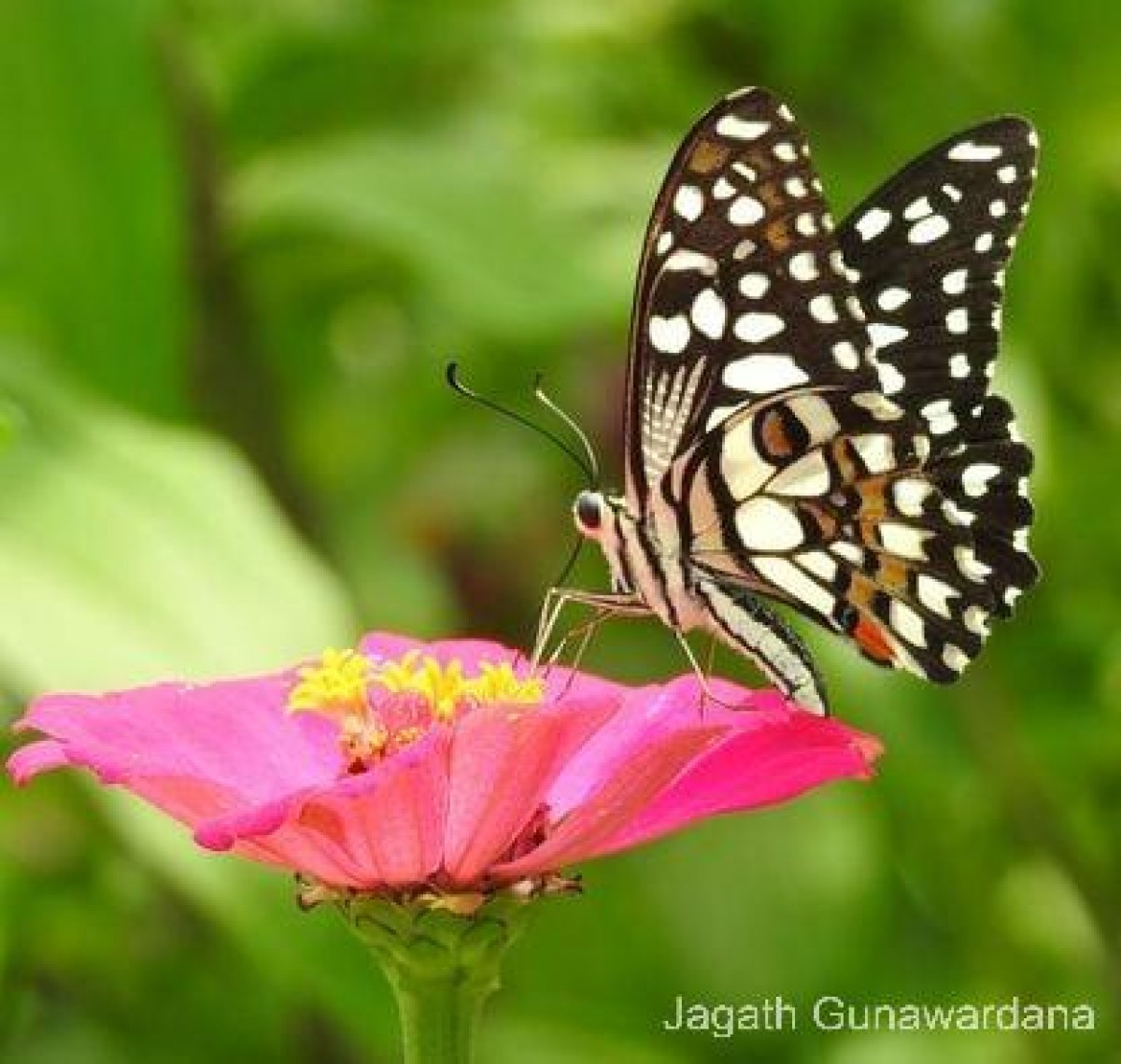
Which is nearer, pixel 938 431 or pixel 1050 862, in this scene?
pixel 938 431

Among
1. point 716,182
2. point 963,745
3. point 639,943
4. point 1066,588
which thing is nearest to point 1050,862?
point 963,745

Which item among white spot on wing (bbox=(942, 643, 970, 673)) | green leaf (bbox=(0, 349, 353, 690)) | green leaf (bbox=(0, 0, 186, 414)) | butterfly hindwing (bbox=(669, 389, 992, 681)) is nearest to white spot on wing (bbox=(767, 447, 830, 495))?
butterfly hindwing (bbox=(669, 389, 992, 681))

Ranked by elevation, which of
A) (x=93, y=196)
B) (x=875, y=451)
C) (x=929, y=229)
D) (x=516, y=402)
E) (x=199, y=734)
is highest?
(x=93, y=196)

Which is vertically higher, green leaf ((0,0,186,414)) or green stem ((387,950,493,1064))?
green leaf ((0,0,186,414))

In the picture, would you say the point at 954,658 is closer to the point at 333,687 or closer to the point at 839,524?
the point at 839,524

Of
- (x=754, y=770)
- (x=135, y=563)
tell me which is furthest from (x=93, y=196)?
(x=754, y=770)

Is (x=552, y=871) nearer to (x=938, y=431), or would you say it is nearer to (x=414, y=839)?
(x=414, y=839)

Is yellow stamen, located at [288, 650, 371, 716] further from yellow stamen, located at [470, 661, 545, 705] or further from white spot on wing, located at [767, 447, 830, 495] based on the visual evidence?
white spot on wing, located at [767, 447, 830, 495]
